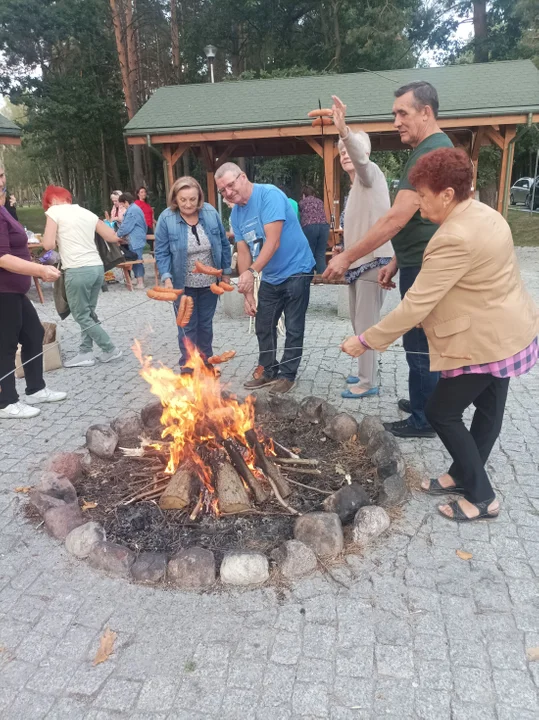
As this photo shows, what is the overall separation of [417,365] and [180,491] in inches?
76.1

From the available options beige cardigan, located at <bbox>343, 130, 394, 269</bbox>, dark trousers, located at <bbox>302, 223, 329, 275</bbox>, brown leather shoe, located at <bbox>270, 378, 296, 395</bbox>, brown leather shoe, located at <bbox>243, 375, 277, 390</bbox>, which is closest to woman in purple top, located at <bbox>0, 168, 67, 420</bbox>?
brown leather shoe, located at <bbox>243, 375, 277, 390</bbox>

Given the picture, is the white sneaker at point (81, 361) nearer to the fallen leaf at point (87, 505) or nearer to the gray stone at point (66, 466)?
the gray stone at point (66, 466)

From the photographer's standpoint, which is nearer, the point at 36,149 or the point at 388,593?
the point at 388,593

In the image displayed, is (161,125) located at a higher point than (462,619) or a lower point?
higher

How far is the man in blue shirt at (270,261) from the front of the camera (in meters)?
4.60

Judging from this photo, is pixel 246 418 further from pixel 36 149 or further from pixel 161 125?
pixel 36 149

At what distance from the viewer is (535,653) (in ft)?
7.04

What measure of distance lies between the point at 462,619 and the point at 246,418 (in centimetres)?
173

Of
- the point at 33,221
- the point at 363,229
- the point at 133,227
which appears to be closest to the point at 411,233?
the point at 363,229

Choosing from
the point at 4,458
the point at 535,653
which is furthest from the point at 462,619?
the point at 4,458

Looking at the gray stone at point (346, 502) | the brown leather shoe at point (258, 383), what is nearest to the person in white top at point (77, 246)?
the brown leather shoe at point (258, 383)

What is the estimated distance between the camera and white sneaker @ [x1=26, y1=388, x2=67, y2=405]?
5.06 meters

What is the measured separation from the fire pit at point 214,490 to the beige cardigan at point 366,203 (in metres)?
1.45

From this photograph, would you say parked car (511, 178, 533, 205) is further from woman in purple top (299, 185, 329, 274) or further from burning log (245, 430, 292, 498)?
burning log (245, 430, 292, 498)
